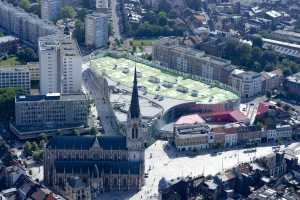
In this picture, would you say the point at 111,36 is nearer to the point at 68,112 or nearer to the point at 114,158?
the point at 68,112

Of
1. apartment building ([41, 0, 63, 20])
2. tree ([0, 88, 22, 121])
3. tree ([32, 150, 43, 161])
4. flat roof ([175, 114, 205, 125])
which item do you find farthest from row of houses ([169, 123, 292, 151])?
apartment building ([41, 0, 63, 20])

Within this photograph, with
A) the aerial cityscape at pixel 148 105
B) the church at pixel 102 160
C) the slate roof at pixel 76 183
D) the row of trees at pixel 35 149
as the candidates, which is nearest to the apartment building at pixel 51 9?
the aerial cityscape at pixel 148 105

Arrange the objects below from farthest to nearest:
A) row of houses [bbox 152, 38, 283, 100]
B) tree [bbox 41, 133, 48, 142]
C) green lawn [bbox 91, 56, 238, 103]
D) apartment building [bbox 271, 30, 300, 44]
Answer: apartment building [bbox 271, 30, 300, 44], row of houses [bbox 152, 38, 283, 100], green lawn [bbox 91, 56, 238, 103], tree [bbox 41, 133, 48, 142]

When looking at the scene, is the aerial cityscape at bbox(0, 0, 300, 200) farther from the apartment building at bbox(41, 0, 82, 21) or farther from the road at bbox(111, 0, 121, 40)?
the road at bbox(111, 0, 121, 40)

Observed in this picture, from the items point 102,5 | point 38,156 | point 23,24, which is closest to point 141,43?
point 102,5

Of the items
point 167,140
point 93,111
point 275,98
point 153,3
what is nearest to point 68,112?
point 93,111

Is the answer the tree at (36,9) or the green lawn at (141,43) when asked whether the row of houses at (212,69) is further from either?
the tree at (36,9)

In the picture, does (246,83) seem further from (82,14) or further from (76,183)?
(82,14)
